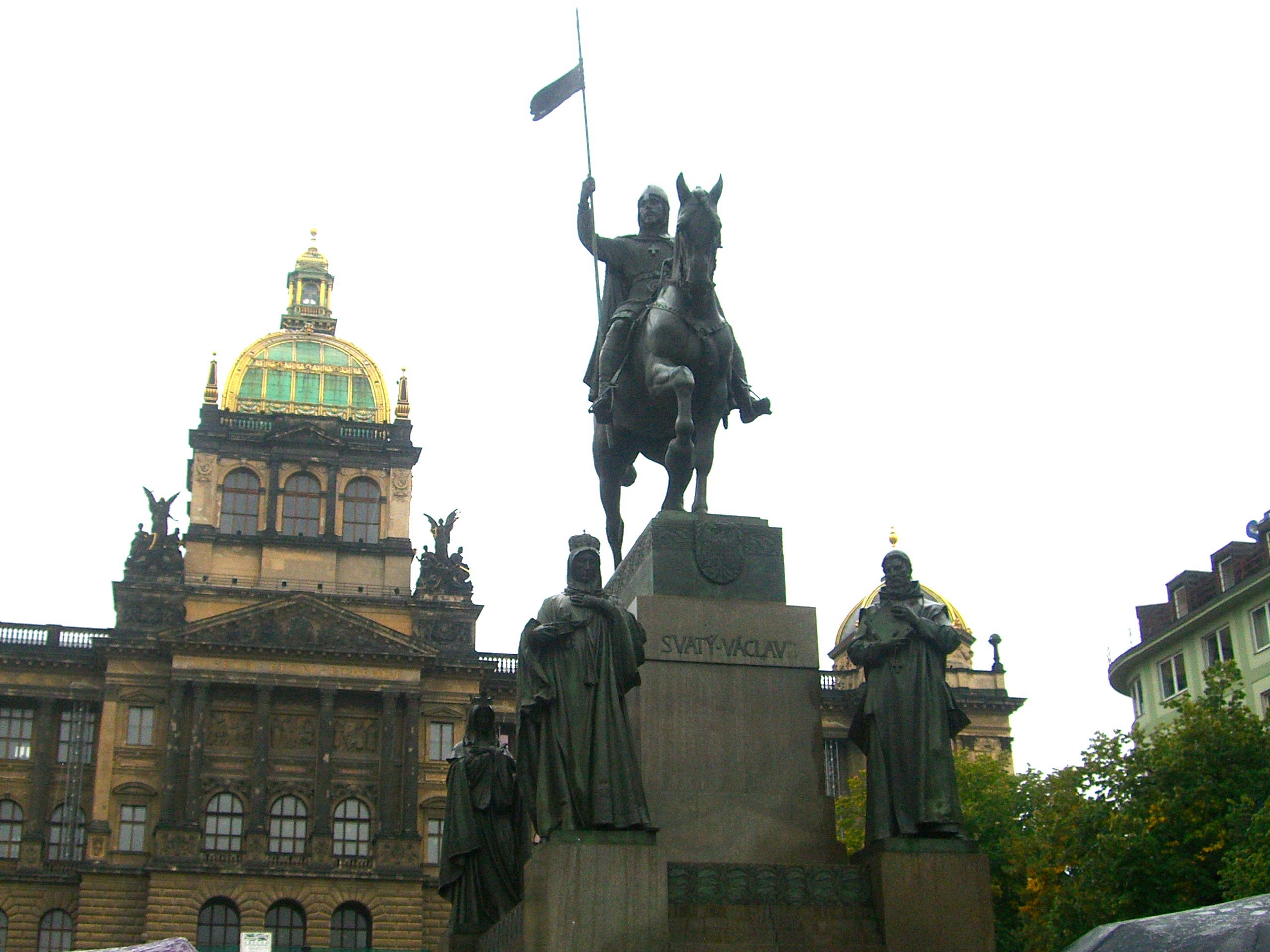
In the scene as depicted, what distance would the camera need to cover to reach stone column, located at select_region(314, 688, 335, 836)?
73.3 metres

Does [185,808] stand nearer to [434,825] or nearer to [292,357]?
[434,825]

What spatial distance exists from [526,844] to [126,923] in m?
61.9

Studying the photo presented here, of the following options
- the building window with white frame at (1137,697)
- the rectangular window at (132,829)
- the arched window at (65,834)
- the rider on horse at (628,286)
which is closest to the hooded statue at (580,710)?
the rider on horse at (628,286)

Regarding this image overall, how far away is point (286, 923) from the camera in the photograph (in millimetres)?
71688

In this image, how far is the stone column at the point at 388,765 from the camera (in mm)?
73875

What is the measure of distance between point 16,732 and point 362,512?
18779mm

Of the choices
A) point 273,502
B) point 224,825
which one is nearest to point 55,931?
point 224,825

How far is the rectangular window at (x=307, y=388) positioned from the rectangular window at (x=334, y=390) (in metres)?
0.35

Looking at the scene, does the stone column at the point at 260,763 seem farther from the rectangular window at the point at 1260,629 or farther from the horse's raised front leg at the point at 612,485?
the horse's raised front leg at the point at 612,485

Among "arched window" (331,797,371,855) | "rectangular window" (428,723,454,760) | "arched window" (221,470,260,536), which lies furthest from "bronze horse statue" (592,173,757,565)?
"arched window" (221,470,260,536)

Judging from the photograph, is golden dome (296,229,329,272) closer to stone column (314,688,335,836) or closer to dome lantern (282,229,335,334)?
dome lantern (282,229,335,334)

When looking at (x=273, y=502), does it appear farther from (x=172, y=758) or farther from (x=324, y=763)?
(x=172, y=758)

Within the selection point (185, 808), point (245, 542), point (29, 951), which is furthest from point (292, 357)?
point (29, 951)

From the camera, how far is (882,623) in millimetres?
11977
